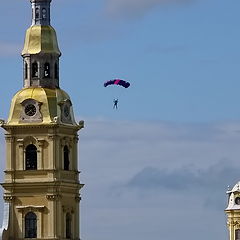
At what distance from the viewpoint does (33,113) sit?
19012 cm

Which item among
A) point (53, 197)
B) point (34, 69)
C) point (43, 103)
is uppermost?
point (34, 69)

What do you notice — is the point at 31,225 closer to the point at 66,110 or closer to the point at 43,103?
the point at 66,110

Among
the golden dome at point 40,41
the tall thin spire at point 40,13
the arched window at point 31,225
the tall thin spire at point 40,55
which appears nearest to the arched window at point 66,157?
the arched window at point 31,225

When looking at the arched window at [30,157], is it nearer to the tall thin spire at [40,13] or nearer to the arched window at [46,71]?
the arched window at [46,71]

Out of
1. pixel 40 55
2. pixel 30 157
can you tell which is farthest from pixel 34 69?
pixel 30 157

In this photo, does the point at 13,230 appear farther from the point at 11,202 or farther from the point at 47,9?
the point at 47,9

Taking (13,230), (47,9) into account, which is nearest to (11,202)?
(13,230)

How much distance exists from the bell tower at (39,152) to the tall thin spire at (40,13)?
0.72 feet

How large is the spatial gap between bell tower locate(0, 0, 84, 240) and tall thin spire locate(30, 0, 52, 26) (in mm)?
220

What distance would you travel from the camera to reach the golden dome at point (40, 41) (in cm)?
19100

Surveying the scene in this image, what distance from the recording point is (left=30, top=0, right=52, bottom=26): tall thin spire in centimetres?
19188

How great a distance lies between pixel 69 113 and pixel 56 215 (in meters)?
8.54

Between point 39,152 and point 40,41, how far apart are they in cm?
901

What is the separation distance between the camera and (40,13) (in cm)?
19212
